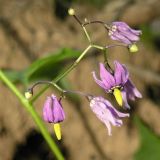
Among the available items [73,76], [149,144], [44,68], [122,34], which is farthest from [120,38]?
[73,76]

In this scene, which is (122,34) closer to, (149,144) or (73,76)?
(149,144)

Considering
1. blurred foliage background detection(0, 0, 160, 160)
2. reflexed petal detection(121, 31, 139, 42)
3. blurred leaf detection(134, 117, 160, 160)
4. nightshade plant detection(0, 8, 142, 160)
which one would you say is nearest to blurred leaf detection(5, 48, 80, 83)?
blurred foliage background detection(0, 0, 160, 160)

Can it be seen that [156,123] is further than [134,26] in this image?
No

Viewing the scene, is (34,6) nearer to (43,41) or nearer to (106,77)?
(43,41)

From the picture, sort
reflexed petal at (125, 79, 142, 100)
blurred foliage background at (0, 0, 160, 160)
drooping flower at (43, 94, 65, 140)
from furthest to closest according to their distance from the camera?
1. blurred foliage background at (0, 0, 160, 160)
2. reflexed petal at (125, 79, 142, 100)
3. drooping flower at (43, 94, 65, 140)

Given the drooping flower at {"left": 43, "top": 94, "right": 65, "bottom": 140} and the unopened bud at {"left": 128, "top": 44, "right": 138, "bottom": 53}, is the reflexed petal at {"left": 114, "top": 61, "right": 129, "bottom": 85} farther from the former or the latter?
the drooping flower at {"left": 43, "top": 94, "right": 65, "bottom": 140}

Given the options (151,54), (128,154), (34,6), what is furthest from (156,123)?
(34,6)

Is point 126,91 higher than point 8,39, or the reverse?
point 8,39
